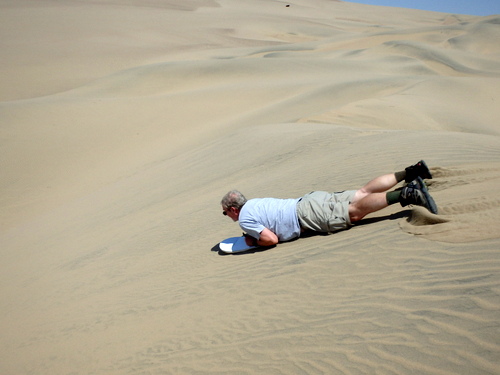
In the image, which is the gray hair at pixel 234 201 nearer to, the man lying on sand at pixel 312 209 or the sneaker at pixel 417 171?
the man lying on sand at pixel 312 209

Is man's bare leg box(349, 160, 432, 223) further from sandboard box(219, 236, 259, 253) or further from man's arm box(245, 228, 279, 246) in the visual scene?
sandboard box(219, 236, 259, 253)

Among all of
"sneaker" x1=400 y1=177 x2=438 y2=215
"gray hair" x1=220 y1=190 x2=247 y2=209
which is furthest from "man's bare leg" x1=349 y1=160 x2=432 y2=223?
"gray hair" x1=220 y1=190 x2=247 y2=209

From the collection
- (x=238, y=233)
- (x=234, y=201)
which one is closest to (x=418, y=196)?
(x=234, y=201)

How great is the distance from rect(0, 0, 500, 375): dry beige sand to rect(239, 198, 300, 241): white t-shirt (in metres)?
0.26

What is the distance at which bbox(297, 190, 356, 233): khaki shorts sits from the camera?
5070 mm

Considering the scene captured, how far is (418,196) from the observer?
14.8 feet

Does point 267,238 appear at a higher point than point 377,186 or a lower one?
lower

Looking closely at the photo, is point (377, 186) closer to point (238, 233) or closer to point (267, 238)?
point (267, 238)

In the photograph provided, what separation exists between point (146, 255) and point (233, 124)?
9058 millimetres

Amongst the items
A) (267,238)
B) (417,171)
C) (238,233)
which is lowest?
(238,233)

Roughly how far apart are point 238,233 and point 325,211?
6.38 feet

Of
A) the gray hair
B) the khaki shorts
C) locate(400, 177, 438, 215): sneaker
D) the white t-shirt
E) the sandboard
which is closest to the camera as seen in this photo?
locate(400, 177, 438, 215): sneaker

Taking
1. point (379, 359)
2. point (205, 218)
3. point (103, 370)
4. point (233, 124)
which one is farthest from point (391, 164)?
point (233, 124)

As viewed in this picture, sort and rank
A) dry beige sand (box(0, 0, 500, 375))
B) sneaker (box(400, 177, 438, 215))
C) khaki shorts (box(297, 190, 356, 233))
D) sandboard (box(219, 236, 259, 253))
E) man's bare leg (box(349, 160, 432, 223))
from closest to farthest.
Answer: dry beige sand (box(0, 0, 500, 375)) → sneaker (box(400, 177, 438, 215)) → man's bare leg (box(349, 160, 432, 223)) → khaki shorts (box(297, 190, 356, 233)) → sandboard (box(219, 236, 259, 253))
